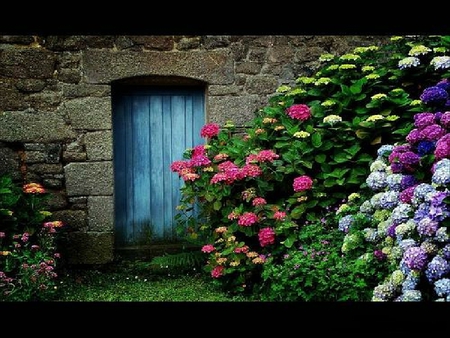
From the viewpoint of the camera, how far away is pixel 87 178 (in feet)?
20.3

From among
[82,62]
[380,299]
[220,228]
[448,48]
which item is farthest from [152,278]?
[448,48]

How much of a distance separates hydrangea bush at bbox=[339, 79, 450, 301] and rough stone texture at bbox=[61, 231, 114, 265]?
8.32 ft

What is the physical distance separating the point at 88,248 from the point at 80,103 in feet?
4.67

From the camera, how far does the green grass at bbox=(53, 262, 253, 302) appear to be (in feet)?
17.6

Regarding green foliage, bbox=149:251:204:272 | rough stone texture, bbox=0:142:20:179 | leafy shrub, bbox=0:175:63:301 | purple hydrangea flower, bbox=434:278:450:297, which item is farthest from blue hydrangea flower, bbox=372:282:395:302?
rough stone texture, bbox=0:142:20:179

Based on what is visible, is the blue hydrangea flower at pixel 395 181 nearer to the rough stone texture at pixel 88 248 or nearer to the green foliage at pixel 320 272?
the green foliage at pixel 320 272

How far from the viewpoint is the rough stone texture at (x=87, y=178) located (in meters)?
6.18

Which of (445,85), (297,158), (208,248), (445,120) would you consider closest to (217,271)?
(208,248)

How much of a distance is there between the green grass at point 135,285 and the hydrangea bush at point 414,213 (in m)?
1.34

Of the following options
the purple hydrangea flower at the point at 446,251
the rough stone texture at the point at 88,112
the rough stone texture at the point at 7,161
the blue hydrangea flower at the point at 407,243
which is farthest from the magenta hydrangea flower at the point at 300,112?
the rough stone texture at the point at 7,161

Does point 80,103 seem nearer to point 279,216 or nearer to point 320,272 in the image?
point 279,216
